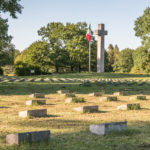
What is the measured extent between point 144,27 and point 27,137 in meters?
42.7

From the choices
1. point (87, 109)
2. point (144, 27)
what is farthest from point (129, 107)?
point (144, 27)

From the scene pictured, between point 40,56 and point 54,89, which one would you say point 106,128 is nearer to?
point 54,89

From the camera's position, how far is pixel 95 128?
504 centimetres

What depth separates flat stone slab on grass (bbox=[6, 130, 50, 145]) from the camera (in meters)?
4.26

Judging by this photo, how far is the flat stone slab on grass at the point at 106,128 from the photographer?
4.90 m

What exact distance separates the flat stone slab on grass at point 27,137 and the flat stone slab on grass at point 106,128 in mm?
984

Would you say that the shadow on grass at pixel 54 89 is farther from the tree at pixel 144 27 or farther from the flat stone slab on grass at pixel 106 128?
the tree at pixel 144 27

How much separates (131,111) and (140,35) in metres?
39.8

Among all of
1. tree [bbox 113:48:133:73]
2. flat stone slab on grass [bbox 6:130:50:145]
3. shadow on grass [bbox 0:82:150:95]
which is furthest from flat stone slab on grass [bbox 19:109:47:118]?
tree [bbox 113:48:133:73]

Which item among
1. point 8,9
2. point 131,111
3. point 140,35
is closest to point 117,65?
point 140,35

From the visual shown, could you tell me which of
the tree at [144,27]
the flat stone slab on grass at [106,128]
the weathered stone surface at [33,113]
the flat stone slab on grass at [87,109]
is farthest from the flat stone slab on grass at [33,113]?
the tree at [144,27]

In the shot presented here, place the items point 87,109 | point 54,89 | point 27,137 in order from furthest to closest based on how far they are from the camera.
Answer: point 54,89
point 87,109
point 27,137

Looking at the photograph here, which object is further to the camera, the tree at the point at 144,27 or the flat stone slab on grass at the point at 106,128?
the tree at the point at 144,27

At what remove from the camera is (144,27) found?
4434 centimetres
